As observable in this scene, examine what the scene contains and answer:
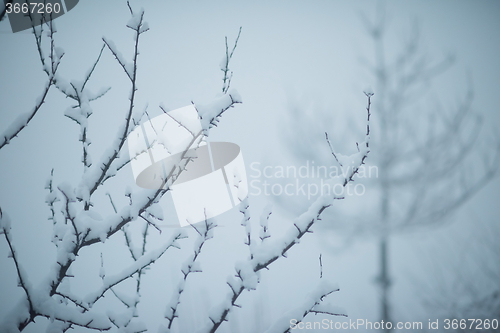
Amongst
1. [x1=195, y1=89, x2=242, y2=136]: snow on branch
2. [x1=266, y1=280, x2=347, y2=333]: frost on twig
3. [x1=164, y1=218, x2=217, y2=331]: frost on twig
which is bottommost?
[x1=266, y1=280, x2=347, y2=333]: frost on twig

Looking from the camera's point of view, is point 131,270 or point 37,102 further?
point 131,270

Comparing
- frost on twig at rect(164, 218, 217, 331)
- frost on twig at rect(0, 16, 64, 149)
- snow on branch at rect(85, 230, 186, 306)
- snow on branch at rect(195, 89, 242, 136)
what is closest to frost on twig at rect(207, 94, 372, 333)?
frost on twig at rect(164, 218, 217, 331)

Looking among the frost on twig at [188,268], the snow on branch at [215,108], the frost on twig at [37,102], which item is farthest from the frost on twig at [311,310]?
the frost on twig at [37,102]

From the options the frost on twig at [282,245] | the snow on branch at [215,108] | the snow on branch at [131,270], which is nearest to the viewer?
the snow on branch at [215,108]

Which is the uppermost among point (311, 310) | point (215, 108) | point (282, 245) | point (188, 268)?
point (215, 108)

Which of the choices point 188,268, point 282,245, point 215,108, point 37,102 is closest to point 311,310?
point 282,245

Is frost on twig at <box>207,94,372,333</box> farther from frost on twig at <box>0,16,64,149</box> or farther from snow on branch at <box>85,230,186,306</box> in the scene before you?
frost on twig at <box>0,16,64,149</box>

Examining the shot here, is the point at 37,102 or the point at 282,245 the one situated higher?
the point at 37,102

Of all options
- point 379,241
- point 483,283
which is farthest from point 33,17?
point 483,283

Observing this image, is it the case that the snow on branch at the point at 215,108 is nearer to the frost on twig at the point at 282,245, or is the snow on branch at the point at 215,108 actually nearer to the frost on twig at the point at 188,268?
the frost on twig at the point at 188,268

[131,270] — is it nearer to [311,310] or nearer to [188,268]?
[188,268]

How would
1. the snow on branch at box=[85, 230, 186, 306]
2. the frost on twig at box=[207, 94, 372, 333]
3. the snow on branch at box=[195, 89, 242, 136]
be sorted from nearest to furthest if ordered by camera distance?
1. the snow on branch at box=[195, 89, 242, 136]
2. the frost on twig at box=[207, 94, 372, 333]
3. the snow on branch at box=[85, 230, 186, 306]

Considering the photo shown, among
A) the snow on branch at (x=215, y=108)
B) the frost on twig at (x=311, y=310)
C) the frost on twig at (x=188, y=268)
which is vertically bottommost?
the frost on twig at (x=311, y=310)

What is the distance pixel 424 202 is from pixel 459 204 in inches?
18.0
